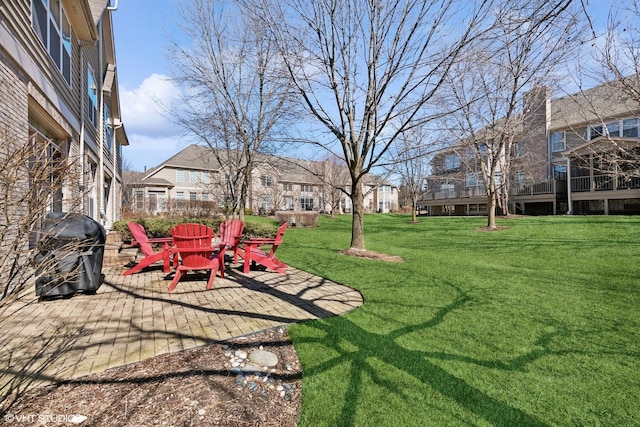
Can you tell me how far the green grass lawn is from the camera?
220cm

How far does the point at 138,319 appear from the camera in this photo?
370 cm

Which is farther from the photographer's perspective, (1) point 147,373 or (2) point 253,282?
(2) point 253,282

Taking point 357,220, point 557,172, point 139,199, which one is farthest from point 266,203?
point 357,220

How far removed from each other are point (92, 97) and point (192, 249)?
10.4 meters

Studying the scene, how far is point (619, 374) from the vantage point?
2.61 m

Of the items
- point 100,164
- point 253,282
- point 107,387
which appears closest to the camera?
point 107,387

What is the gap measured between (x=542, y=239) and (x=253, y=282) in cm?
1026

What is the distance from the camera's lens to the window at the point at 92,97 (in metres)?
10.8

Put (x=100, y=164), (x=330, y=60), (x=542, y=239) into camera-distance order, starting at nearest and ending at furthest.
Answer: (x=330, y=60) < (x=542, y=239) < (x=100, y=164)

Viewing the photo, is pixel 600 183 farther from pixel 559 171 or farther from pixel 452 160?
pixel 452 160

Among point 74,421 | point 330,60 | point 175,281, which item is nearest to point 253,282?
point 175,281

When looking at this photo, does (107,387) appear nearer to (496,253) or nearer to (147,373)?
(147,373)

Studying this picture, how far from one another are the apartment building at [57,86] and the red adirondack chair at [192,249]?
1.59m

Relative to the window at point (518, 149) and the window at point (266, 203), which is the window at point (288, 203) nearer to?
the window at point (266, 203)
